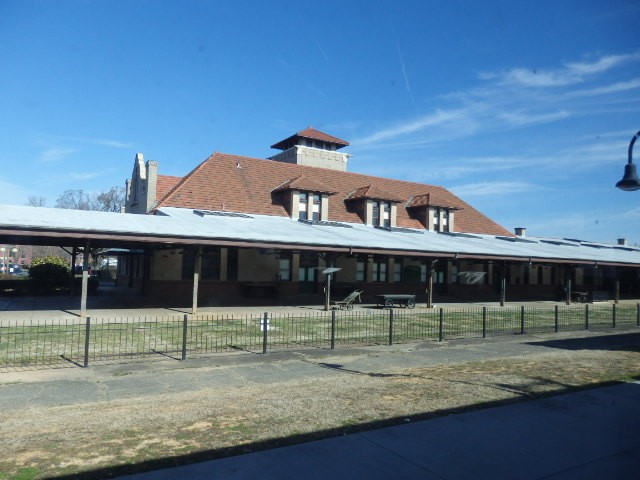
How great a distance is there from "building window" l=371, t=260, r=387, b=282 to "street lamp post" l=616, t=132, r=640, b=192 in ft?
71.2

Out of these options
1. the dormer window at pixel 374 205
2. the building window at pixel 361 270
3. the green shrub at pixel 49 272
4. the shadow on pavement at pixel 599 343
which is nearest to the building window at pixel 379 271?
the building window at pixel 361 270

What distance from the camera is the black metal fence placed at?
11.4 metres

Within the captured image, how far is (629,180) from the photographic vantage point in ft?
31.4

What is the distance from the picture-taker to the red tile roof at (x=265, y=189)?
1116 inches

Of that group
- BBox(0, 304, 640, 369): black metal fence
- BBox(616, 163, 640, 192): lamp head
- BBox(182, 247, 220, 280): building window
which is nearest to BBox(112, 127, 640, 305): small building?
BBox(182, 247, 220, 280): building window

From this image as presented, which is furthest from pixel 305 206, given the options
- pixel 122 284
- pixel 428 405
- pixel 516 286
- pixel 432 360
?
pixel 428 405

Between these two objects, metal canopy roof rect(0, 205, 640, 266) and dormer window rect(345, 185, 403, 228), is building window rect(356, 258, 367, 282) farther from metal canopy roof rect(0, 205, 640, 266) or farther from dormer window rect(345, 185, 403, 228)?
dormer window rect(345, 185, 403, 228)

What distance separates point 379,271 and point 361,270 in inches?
51.6

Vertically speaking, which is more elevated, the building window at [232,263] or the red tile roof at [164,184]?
the red tile roof at [164,184]

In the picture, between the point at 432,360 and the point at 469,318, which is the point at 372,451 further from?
the point at 469,318

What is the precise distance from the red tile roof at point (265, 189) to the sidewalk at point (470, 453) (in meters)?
22.7

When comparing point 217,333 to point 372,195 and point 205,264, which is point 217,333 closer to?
point 205,264

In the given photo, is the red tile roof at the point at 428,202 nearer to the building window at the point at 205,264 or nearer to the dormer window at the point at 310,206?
the dormer window at the point at 310,206

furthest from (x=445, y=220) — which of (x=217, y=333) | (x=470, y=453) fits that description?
(x=470, y=453)
